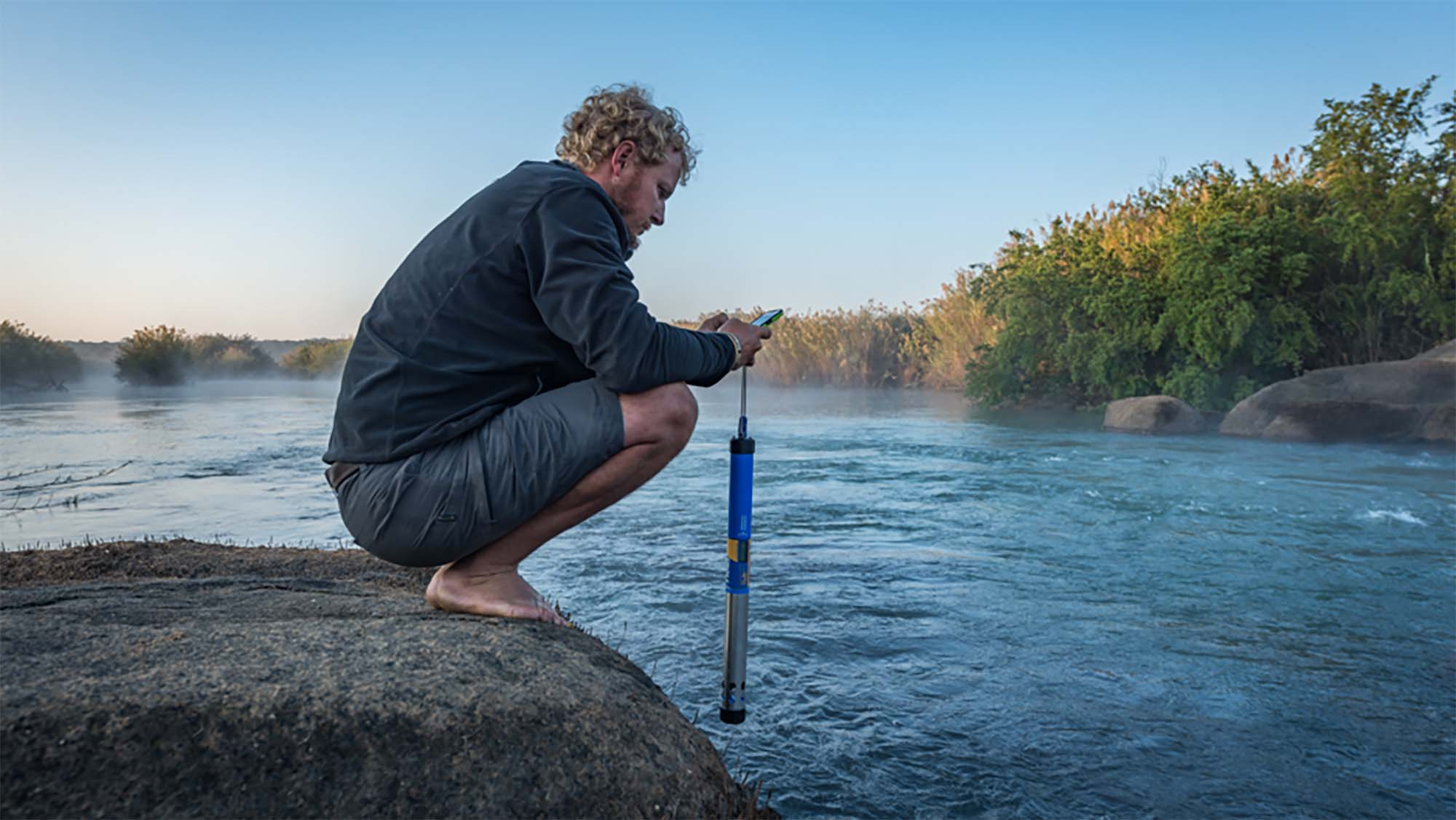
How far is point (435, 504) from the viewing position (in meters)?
2.40

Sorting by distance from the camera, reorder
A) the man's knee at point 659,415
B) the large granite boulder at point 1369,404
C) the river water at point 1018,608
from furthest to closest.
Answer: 1. the large granite boulder at point 1369,404
2. the river water at point 1018,608
3. the man's knee at point 659,415

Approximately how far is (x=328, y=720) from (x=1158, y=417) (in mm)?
14910

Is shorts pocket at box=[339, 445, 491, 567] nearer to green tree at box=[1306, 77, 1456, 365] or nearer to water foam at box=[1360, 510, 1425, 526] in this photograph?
water foam at box=[1360, 510, 1425, 526]

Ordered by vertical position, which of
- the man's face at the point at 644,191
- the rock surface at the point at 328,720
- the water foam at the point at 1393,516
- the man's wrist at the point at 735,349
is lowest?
the water foam at the point at 1393,516

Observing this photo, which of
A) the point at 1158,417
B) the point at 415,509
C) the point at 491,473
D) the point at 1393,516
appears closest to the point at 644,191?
the point at 491,473

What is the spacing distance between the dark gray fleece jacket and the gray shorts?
0.05 m

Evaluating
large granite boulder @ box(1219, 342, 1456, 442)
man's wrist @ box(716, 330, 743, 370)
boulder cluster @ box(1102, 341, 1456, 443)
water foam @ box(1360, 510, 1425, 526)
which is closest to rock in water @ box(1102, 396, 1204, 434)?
boulder cluster @ box(1102, 341, 1456, 443)

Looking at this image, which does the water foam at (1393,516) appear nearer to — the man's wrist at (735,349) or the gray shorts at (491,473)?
the man's wrist at (735,349)

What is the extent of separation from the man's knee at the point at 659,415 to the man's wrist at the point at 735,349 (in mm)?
212

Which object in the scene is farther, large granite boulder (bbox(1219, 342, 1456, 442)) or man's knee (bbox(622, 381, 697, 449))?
large granite boulder (bbox(1219, 342, 1456, 442))

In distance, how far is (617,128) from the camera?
8.47ft

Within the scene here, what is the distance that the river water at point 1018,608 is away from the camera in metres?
3.12

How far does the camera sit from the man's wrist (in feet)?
8.77

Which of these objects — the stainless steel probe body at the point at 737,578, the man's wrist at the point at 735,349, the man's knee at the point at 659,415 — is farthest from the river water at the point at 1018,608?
the man's wrist at the point at 735,349
